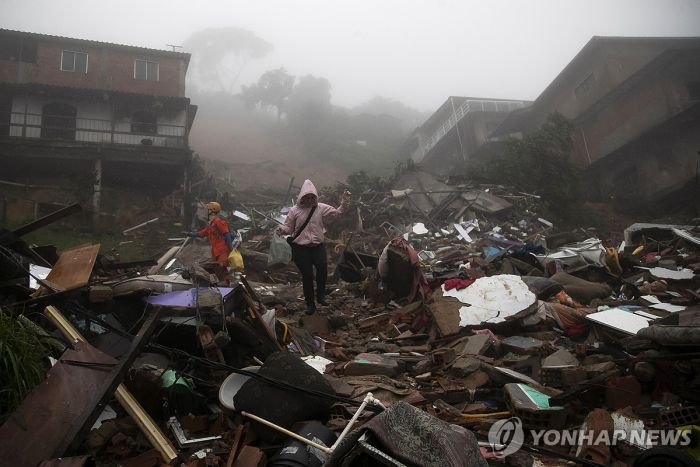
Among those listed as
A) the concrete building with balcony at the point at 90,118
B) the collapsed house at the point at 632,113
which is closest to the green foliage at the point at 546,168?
the collapsed house at the point at 632,113

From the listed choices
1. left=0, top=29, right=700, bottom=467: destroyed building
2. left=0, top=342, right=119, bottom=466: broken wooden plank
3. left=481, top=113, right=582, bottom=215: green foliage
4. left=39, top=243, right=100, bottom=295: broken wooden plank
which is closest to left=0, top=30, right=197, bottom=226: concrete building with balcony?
left=39, top=243, right=100, bottom=295: broken wooden plank

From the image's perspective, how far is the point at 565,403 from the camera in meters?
2.85

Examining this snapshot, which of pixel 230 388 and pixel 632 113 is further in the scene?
pixel 632 113

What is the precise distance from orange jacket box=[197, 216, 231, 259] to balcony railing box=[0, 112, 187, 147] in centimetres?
1220

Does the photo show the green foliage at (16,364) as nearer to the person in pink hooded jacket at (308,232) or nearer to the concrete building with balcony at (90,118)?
the person in pink hooded jacket at (308,232)

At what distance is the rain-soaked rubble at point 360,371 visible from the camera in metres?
2.31

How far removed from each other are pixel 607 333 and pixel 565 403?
1.74 meters

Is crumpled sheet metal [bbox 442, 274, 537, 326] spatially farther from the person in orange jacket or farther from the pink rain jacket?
the person in orange jacket

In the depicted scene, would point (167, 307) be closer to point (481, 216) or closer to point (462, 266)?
point (462, 266)

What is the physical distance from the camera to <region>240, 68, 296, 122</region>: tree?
1743 inches

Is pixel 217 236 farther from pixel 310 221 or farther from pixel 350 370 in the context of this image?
pixel 350 370

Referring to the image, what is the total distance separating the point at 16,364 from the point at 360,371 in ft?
8.36

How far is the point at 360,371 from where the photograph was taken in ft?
11.9

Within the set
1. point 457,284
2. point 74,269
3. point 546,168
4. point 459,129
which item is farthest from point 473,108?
point 74,269
